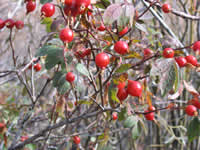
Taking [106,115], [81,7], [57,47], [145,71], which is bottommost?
[106,115]

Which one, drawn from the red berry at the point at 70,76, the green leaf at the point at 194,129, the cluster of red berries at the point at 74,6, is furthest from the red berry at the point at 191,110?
the cluster of red berries at the point at 74,6

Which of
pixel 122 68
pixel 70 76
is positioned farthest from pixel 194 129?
pixel 70 76

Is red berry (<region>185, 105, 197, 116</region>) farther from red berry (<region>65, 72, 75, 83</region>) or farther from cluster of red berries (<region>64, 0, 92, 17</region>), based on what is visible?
cluster of red berries (<region>64, 0, 92, 17</region>)

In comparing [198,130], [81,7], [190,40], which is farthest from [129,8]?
[190,40]

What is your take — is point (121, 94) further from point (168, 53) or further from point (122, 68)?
point (168, 53)

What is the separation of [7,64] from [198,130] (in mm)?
3173

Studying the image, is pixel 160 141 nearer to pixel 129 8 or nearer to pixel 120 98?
pixel 120 98

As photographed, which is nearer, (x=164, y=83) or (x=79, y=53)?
(x=164, y=83)

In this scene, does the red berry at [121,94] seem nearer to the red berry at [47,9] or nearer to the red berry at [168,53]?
the red berry at [168,53]

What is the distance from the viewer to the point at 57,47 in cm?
83

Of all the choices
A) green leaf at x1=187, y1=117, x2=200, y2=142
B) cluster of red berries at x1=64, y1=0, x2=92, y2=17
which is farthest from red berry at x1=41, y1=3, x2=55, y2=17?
green leaf at x1=187, y1=117, x2=200, y2=142

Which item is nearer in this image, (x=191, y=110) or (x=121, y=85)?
(x=121, y=85)

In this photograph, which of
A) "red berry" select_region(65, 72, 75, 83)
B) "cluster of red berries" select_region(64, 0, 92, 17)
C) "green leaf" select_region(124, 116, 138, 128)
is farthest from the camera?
"green leaf" select_region(124, 116, 138, 128)

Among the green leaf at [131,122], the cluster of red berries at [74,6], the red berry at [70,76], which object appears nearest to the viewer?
the cluster of red berries at [74,6]
